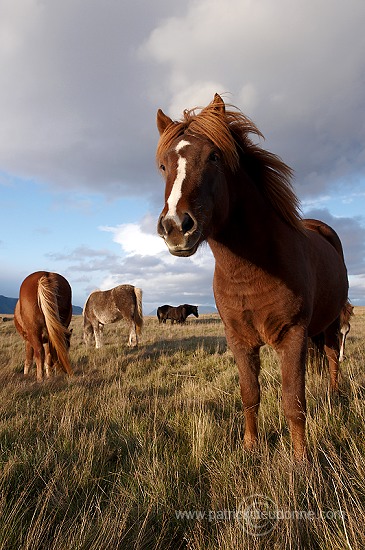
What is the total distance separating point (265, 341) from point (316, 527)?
1474mm

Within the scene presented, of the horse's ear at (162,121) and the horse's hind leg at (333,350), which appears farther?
the horse's hind leg at (333,350)

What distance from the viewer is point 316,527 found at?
167 centimetres

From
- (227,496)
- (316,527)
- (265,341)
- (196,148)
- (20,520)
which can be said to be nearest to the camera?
(316,527)

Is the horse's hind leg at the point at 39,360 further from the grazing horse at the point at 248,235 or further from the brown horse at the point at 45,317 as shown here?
the grazing horse at the point at 248,235

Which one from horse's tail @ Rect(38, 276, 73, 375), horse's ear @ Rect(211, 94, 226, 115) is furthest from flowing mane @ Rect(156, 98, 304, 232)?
horse's tail @ Rect(38, 276, 73, 375)

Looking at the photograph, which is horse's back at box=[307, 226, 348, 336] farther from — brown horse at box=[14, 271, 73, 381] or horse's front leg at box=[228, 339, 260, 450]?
brown horse at box=[14, 271, 73, 381]

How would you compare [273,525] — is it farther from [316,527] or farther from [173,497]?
[173,497]

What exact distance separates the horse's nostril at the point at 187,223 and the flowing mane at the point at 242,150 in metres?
0.80

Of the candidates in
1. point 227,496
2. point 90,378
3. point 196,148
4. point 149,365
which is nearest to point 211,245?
point 196,148

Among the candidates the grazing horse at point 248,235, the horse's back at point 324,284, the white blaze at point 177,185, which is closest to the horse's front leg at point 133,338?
the horse's back at point 324,284

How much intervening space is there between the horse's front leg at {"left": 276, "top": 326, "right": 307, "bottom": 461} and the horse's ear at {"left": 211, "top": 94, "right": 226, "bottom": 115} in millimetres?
1882

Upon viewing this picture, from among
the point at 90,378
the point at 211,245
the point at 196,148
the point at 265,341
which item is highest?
the point at 196,148

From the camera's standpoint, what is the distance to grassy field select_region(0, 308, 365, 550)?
1730 mm

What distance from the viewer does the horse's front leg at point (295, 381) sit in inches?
110
